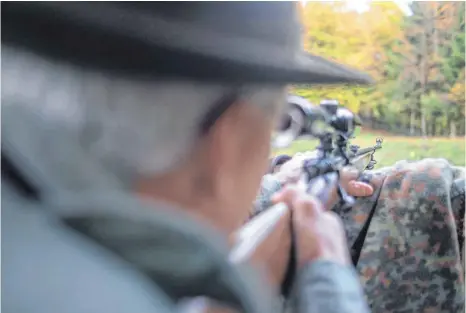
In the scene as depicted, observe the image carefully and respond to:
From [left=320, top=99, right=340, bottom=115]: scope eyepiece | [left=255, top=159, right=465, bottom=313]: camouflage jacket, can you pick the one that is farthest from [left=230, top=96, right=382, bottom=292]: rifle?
[left=255, top=159, right=465, bottom=313]: camouflage jacket

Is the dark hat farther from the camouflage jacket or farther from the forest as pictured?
the camouflage jacket

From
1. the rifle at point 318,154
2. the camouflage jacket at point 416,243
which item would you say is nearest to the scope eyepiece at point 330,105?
the rifle at point 318,154

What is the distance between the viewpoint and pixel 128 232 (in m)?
0.61

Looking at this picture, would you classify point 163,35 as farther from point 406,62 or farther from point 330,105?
point 406,62

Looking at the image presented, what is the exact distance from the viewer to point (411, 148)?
41.1 inches

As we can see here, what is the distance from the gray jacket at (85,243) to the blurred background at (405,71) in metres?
0.34

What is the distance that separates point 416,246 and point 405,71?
340mm

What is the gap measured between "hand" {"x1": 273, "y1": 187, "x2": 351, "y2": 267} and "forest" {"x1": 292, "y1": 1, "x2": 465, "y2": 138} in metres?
0.16

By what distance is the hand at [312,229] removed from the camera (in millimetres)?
922

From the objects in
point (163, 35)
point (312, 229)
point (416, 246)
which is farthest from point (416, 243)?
point (163, 35)

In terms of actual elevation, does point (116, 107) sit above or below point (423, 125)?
above

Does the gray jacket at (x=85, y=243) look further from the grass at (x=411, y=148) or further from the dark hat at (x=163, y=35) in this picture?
the grass at (x=411, y=148)

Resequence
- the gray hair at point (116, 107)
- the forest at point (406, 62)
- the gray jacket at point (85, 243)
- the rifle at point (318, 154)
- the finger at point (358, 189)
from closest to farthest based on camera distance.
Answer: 1. the gray jacket at point (85, 243)
2. the gray hair at point (116, 107)
3. the rifle at point (318, 154)
4. the forest at point (406, 62)
5. the finger at point (358, 189)

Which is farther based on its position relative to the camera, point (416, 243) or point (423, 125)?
point (416, 243)
